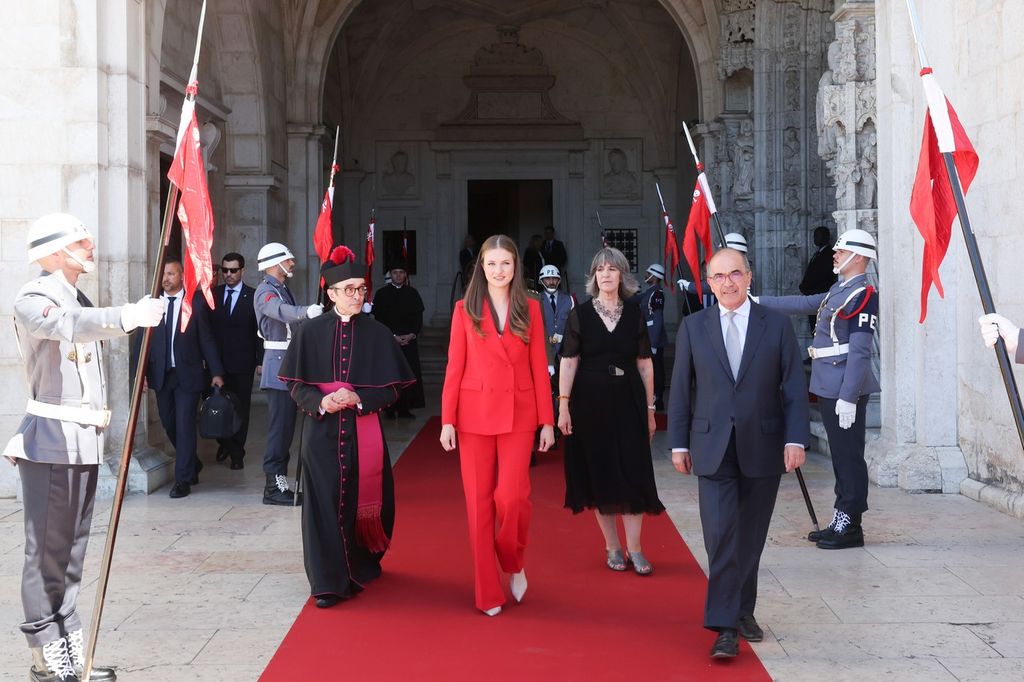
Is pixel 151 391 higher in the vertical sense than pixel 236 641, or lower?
higher

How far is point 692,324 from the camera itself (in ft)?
14.6

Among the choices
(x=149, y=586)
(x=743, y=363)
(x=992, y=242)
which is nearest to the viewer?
(x=743, y=363)

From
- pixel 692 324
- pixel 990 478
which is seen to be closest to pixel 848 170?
Answer: pixel 990 478

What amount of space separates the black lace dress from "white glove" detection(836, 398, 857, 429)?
110 centimetres

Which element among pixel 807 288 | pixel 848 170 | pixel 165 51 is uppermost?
pixel 165 51

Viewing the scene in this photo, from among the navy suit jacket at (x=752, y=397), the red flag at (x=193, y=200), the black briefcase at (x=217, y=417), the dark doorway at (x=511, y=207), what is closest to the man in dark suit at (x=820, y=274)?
the black briefcase at (x=217, y=417)

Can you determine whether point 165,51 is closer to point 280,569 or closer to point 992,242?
point 280,569

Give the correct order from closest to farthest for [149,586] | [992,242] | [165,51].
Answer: [149,586] → [992,242] → [165,51]

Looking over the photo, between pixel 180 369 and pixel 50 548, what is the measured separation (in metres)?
4.33

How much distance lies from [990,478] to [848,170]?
2.67 m

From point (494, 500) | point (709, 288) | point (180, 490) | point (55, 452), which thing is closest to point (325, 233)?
point (180, 490)

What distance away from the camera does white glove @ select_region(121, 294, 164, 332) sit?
3594 mm

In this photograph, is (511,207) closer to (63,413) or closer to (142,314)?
(63,413)

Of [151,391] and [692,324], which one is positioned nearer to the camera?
[692,324]
